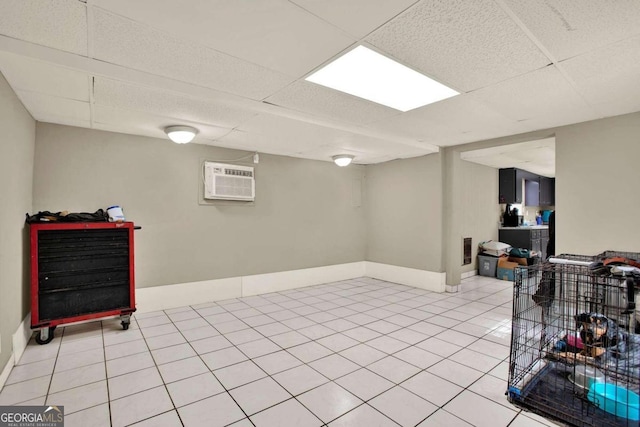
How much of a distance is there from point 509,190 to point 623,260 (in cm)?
537

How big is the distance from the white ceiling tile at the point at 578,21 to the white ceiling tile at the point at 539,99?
37cm

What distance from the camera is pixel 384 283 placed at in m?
6.01

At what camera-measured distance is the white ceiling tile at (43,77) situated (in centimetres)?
219

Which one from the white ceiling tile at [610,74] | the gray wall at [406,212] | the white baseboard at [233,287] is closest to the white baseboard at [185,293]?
the white baseboard at [233,287]

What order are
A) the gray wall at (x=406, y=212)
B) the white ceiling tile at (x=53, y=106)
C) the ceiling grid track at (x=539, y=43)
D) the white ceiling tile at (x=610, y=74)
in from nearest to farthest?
1. the ceiling grid track at (x=539, y=43)
2. the white ceiling tile at (x=610, y=74)
3. the white ceiling tile at (x=53, y=106)
4. the gray wall at (x=406, y=212)

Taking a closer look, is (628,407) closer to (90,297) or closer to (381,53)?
(381,53)

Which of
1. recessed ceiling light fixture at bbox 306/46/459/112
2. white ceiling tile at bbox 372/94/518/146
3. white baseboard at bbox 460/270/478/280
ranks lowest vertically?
white baseboard at bbox 460/270/478/280

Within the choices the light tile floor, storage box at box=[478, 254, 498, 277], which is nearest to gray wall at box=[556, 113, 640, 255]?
the light tile floor

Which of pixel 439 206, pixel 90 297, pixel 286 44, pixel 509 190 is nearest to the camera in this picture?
pixel 286 44

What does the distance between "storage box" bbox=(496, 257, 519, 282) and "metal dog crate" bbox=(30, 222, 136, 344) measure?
657 cm

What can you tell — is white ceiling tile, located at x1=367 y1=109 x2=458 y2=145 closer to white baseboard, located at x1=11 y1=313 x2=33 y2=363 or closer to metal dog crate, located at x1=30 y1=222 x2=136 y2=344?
metal dog crate, located at x1=30 y1=222 x2=136 y2=344

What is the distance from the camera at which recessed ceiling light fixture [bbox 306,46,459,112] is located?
2305 millimetres

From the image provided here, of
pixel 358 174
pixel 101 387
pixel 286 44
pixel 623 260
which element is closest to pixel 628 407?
pixel 623 260

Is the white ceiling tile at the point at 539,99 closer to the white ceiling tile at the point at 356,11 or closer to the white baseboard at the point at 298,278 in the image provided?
the white ceiling tile at the point at 356,11
